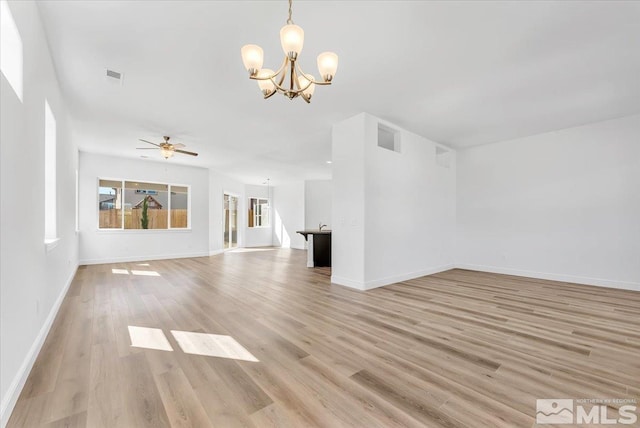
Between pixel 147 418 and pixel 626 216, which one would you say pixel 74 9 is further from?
pixel 626 216

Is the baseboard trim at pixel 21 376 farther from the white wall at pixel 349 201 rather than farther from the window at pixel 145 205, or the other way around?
the window at pixel 145 205

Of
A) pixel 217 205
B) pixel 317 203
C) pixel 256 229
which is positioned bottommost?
pixel 256 229

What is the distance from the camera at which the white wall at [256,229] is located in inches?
456

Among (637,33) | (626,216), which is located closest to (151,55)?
(637,33)

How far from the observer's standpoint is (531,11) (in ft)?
7.28

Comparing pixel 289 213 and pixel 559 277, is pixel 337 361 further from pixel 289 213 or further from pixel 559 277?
pixel 289 213

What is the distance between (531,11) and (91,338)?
496 centimetres

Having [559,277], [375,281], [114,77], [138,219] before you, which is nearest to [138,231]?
[138,219]

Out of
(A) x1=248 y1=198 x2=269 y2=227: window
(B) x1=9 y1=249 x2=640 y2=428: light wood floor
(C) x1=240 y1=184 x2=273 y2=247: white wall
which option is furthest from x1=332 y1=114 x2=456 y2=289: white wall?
(A) x1=248 y1=198 x2=269 y2=227: window

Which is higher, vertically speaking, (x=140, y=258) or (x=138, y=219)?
(x=138, y=219)

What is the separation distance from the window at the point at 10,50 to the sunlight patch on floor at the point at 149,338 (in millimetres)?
2175

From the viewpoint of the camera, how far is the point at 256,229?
1198 centimetres

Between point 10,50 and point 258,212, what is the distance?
412 inches

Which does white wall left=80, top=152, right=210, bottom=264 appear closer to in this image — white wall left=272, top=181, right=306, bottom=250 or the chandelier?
white wall left=272, top=181, right=306, bottom=250
